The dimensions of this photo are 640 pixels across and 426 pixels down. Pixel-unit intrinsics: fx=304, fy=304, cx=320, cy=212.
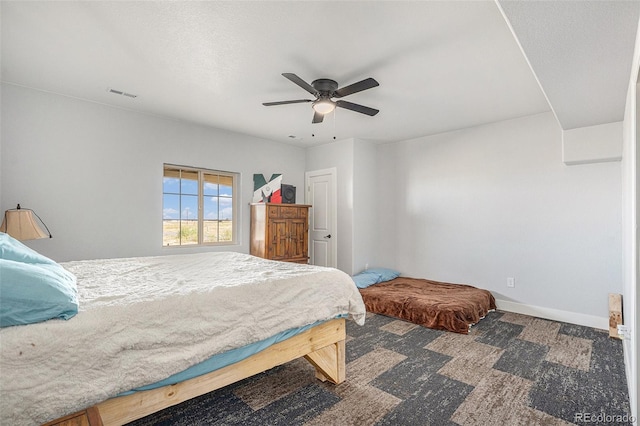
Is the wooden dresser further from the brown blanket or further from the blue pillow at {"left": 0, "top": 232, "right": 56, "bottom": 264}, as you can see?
the blue pillow at {"left": 0, "top": 232, "right": 56, "bottom": 264}

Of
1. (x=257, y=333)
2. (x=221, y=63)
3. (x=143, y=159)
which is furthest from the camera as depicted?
(x=143, y=159)

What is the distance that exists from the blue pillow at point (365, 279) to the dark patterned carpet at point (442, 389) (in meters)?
1.49

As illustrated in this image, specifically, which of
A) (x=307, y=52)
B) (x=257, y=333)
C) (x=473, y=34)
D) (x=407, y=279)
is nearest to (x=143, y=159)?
(x=307, y=52)

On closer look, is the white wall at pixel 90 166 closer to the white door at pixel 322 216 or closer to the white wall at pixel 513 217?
the white door at pixel 322 216

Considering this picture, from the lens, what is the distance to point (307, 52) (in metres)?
2.43

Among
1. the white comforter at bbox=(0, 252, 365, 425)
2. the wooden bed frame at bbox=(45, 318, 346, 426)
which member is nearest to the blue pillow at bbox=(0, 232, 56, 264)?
the white comforter at bbox=(0, 252, 365, 425)

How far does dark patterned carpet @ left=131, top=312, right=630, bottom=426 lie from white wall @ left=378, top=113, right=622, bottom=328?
81 centimetres

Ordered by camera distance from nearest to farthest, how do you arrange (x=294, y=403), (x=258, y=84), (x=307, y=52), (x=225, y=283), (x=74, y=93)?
(x=225, y=283)
(x=294, y=403)
(x=307, y=52)
(x=258, y=84)
(x=74, y=93)

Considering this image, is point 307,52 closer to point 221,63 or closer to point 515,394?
point 221,63

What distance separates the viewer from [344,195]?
5188 mm

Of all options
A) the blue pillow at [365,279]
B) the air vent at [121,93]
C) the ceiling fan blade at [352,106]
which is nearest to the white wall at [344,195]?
the blue pillow at [365,279]

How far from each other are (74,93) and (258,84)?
2073 millimetres

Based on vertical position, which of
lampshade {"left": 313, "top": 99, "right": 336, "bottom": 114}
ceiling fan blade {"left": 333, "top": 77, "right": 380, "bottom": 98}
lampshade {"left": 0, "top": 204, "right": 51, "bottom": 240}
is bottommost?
lampshade {"left": 0, "top": 204, "right": 51, "bottom": 240}

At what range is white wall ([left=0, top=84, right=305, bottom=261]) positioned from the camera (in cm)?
312
